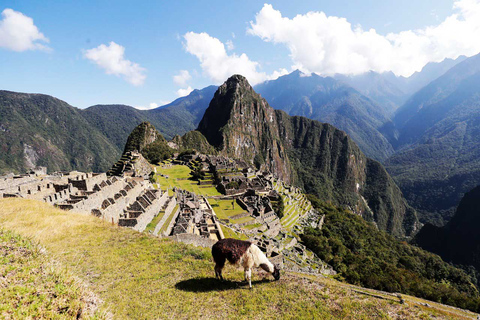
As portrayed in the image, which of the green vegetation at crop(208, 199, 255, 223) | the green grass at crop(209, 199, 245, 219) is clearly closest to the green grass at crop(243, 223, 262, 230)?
the green vegetation at crop(208, 199, 255, 223)

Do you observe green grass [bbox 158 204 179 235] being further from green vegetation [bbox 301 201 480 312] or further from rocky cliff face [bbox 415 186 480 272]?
rocky cliff face [bbox 415 186 480 272]

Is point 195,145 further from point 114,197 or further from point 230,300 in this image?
point 230,300

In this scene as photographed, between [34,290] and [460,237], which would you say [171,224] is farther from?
[460,237]

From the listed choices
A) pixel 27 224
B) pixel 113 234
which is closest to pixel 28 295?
pixel 113 234

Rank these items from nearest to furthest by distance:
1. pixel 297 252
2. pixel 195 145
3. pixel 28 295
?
pixel 28 295 < pixel 297 252 < pixel 195 145

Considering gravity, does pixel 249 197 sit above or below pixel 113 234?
below

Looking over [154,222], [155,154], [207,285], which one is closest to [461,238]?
[154,222]

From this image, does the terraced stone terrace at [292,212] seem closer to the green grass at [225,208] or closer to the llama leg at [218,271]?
the green grass at [225,208]
